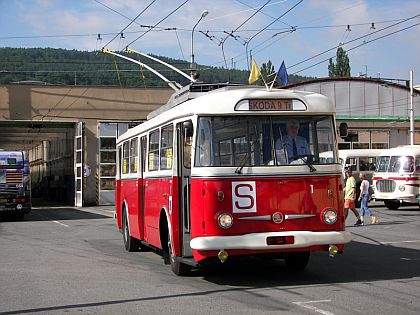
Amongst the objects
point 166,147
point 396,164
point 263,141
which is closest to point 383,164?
point 396,164

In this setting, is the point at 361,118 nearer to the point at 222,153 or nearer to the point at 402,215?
the point at 402,215

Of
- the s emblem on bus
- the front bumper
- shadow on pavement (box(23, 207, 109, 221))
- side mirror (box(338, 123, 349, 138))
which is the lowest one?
shadow on pavement (box(23, 207, 109, 221))

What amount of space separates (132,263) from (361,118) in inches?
1491

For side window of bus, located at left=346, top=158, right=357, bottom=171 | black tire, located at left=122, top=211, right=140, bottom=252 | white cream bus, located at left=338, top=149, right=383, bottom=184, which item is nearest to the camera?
black tire, located at left=122, top=211, right=140, bottom=252

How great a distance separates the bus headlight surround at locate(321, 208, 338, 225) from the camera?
9.84 meters

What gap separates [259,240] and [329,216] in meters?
1.18

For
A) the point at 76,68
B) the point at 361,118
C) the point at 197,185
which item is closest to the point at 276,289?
the point at 197,185

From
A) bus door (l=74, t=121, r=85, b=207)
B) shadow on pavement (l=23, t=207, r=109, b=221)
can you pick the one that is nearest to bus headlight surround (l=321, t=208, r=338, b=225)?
shadow on pavement (l=23, t=207, r=109, b=221)

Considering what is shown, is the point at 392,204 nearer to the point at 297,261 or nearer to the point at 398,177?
the point at 398,177

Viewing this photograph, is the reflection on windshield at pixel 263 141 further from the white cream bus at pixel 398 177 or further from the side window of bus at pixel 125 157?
the white cream bus at pixel 398 177

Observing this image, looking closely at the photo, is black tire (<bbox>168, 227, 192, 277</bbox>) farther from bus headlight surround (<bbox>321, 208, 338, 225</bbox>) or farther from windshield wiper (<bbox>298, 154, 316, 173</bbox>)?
windshield wiper (<bbox>298, 154, 316, 173</bbox>)

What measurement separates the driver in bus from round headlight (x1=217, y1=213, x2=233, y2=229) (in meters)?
1.25

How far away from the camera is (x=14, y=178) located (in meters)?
28.8

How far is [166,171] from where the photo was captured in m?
11.2
